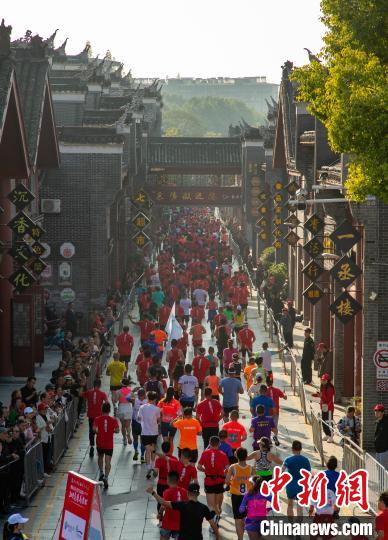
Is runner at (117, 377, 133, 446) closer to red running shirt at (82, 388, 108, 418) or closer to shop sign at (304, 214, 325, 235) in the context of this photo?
red running shirt at (82, 388, 108, 418)

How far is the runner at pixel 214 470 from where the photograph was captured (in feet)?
67.0

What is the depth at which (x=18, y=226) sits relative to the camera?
34.2m

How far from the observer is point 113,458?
26359 mm

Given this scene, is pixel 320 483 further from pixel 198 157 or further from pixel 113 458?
pixel 198 157

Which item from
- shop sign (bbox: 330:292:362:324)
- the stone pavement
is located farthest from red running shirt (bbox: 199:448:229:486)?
shop sign (bbox: 330:292:362:324)

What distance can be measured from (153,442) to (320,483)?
624 centimetres

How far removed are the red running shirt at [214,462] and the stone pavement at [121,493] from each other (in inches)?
36.8

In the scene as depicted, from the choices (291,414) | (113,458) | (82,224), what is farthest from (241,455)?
(82,224)

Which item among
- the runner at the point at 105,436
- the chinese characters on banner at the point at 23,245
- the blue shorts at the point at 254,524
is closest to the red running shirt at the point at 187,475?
the blue shorts at the point at 254,524

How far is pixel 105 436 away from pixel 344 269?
6500 mm

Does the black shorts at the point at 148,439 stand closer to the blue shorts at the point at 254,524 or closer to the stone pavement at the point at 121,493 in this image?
the stone pavement at the point at 121,493

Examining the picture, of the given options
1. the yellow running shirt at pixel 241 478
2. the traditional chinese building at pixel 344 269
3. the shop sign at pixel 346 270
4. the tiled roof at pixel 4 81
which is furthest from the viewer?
the tiled roof at pixel 4 81

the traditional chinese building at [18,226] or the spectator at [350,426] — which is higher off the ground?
the traditional chinese building at [18,226]

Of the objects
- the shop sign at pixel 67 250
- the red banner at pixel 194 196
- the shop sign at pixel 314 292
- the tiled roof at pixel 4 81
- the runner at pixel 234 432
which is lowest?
the runner at pixel 234 432
